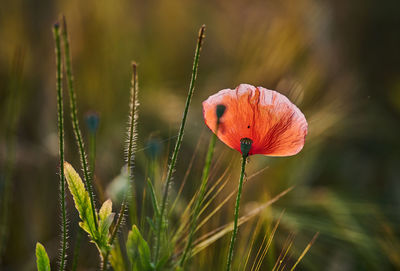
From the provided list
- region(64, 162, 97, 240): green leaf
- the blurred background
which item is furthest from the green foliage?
the blurred background

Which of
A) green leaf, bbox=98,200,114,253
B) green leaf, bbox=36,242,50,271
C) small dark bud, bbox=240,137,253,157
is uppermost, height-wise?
small dark bud, bbox=240,137,253,157

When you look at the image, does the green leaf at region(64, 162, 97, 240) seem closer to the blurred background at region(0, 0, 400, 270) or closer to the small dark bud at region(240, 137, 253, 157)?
the small dark bud at region(240, 137, 253, 157)

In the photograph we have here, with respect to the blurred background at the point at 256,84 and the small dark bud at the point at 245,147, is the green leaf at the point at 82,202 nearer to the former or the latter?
the small dark bud at the point at 245,147

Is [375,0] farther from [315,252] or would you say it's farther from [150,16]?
[315,252]

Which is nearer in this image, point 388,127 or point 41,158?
point 41,158

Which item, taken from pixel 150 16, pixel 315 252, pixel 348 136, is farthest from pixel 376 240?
pixel 150 16

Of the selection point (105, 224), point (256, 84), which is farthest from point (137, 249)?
point (256, 84)

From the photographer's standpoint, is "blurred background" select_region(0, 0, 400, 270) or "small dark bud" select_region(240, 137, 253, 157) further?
"blurred background" select_region(0, 0, 400, 270)
